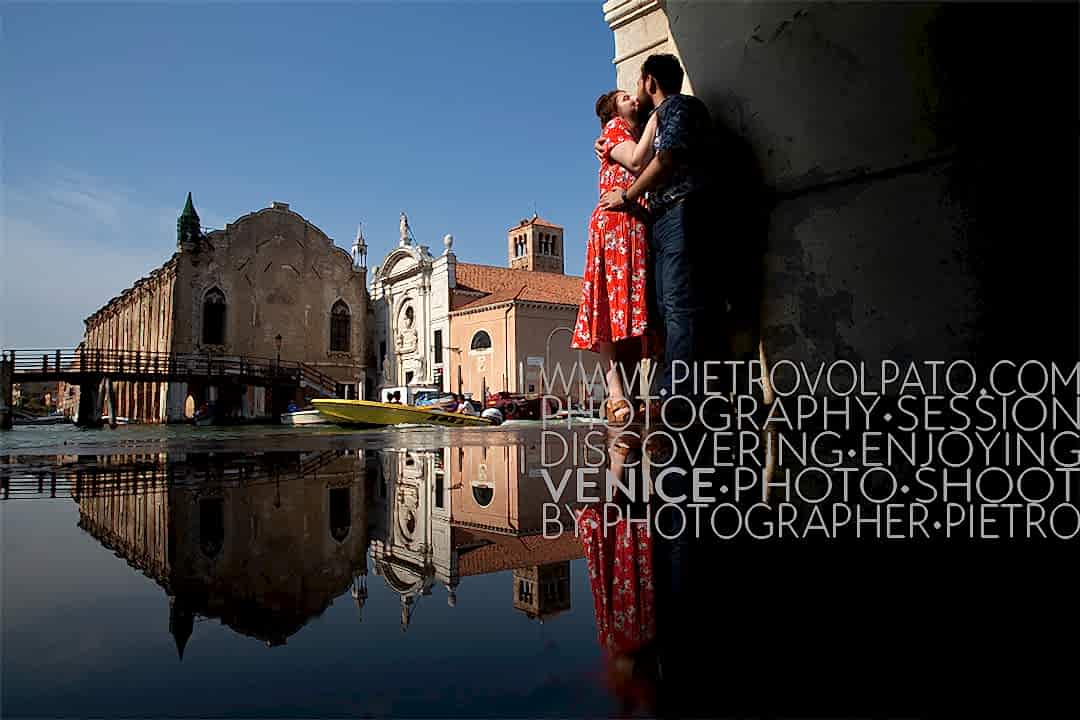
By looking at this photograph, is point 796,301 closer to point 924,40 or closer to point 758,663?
point 924,40

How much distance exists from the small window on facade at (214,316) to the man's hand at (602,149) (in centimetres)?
2436

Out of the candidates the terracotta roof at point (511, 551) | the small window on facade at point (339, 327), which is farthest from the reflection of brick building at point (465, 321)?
the terracotta roof at point (511, 551)

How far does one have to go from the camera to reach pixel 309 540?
103 cm

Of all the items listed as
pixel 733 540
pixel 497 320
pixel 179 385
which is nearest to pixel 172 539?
pixel 733 540

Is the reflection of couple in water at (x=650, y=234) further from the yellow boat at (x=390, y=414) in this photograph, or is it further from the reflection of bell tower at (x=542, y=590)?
the yellow boat at (x=390, y=414)

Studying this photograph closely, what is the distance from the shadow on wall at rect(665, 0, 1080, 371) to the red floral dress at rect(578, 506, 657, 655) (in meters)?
0.89

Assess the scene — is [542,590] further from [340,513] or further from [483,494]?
[483,494]

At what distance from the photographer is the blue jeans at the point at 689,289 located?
6.44 ft

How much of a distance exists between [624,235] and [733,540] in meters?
1.74

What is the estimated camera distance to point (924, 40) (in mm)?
1542

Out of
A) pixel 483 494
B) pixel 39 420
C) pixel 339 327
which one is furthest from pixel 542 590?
pixel 39 420

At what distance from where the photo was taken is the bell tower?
134ft

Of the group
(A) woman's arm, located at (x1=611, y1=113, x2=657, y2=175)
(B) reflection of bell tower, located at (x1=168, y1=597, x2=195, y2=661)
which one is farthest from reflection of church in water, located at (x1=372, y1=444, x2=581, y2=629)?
(A) woman's arm, located at (x1=611, y1=113, x2=657, y2=175)

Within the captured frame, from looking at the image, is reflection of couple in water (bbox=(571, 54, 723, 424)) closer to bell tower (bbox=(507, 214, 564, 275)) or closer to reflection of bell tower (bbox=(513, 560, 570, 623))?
reflection of bell tower (bbox=(513, 560, 570, 623))
